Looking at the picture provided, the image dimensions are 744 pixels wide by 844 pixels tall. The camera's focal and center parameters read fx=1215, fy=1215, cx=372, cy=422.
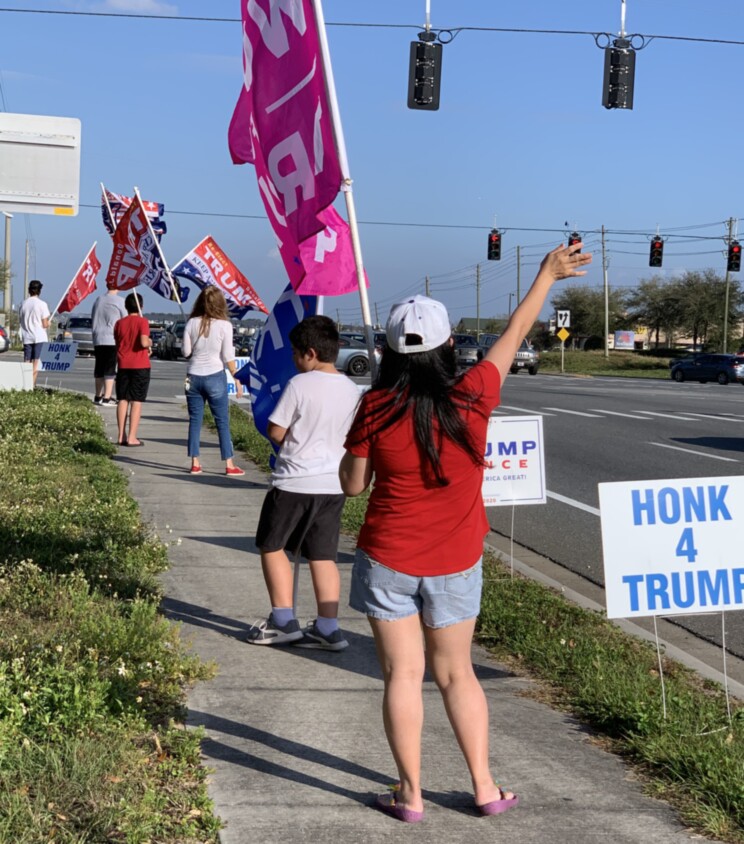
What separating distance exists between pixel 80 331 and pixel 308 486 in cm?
4605

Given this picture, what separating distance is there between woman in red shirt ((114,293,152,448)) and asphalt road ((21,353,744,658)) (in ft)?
14.0

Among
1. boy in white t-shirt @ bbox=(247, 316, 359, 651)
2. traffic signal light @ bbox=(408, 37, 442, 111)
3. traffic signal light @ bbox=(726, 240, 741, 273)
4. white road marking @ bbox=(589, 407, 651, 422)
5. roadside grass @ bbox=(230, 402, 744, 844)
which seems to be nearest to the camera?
roadside grass @ bbox=(230, 402, 744, 844)

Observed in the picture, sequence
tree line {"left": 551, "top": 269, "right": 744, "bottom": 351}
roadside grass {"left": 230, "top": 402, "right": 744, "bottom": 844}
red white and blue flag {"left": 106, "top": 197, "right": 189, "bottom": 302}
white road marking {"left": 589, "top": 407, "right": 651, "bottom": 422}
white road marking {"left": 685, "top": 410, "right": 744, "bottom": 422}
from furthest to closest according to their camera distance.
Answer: tree line {"left": 551, "top": 269, "right": 744, "bottom": 351}
white road marking {"left": 685, "top": 410, "right": 744, "bottom": 422}
white road marking {"left": 589, "top": 407, "right": 651, "bottom": 422}
red white and blue flag {"left": 106, "top": 197, "right": 189, "bottom": 302}
roadside grass {"left": 230, "top": 402, "right": 744, "bottom": 844}

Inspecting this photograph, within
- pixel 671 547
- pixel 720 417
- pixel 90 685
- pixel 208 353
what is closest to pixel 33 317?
pixel 208 353

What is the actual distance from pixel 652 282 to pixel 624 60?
89860mm

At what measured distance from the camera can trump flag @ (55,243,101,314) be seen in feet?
80.8

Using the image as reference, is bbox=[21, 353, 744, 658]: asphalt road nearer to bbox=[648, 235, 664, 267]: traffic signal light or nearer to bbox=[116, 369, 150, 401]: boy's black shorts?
bbox=[116, 369, 150, 401]: boy's black shorts

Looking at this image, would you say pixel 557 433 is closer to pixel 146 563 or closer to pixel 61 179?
pixel 61 179

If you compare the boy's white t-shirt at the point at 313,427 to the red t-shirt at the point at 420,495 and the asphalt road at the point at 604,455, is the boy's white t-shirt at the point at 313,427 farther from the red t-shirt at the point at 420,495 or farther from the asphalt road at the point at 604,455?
the asphalt road at the point at 604,455

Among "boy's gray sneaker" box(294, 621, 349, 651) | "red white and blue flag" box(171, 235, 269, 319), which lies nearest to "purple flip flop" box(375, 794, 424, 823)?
"boy's gray sneaker" box(294, 621, 349, 651)

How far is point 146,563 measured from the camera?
24.1 ft

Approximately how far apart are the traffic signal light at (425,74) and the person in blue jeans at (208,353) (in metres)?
11.6

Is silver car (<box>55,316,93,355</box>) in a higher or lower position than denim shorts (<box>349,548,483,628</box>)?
higher

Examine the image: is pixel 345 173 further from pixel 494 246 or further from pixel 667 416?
pixel 494 246
